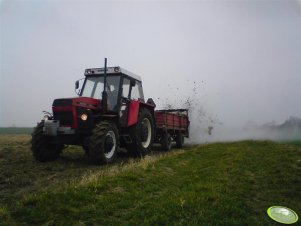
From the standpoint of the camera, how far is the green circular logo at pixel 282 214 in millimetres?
5160

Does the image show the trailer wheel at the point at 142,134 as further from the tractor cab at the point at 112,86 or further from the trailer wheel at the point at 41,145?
the trailer wheel at the point at 41,145

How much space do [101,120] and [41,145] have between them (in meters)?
1.97

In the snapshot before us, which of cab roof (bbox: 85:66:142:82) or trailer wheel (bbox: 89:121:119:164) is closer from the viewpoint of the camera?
trailer wheel (bbox: 89:121:119:164)

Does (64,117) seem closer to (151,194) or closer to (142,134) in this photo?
(142,134)

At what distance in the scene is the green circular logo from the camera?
5160 millimetres

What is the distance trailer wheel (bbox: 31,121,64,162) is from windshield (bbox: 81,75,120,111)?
84.0 inches

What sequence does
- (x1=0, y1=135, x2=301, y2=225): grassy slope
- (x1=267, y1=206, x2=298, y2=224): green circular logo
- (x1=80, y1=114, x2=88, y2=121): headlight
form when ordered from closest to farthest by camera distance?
(x1=0, y1=135, x2=301, y2=225): grassy slope < (x1=267, y1=206, x2=298, y2=224): green circular logo < (x1=80, y1=114, x2=88, y2=121): headlight

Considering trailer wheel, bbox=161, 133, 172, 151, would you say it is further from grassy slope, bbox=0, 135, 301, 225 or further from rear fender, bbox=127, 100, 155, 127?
grassy slope, bbox=0, 135, 301, 225

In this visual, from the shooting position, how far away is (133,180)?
23.8 feet

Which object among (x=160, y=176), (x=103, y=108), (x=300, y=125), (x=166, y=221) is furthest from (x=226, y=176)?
(x=300, y=125)

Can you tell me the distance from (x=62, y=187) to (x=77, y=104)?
12.1 ft

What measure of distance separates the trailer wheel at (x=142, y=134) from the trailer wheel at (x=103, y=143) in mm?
1390

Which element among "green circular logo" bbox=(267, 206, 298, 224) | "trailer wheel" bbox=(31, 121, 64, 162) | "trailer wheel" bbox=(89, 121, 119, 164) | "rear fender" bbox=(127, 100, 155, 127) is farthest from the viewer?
"rear fender" bbox=(127, 100, 155, 127)

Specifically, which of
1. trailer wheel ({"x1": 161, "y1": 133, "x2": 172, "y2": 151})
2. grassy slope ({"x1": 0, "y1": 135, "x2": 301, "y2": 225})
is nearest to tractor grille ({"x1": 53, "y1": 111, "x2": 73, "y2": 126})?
grassy slope ({"x1": 0, "y1": 135, "x2": 301, "y2": 225})
